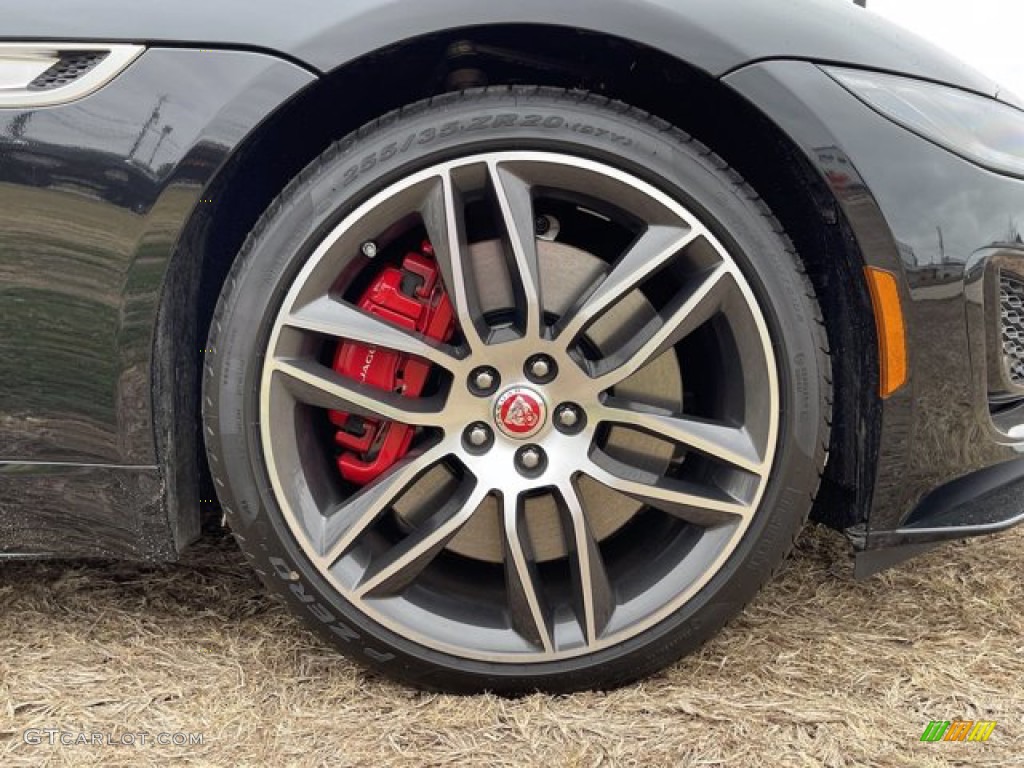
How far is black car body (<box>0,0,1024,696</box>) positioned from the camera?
1.32 m

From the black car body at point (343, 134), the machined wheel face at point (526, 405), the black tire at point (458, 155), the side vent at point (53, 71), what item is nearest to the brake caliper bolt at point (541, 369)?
the machined wheel face at point (526, 405)

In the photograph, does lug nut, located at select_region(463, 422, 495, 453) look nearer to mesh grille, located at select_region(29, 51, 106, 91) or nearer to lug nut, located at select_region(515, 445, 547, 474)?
lug nut, located at select_region(515, 445, 547, 474)

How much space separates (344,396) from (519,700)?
60 cm

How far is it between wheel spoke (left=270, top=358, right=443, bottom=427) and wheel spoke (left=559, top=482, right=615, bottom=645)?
266 mm

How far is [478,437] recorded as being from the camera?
4.67ft

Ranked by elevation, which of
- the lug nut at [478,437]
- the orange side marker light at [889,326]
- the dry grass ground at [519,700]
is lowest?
the dry grass ground at [519,700]

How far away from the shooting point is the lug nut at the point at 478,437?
1421 mm

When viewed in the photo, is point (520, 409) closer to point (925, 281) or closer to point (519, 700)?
point (519, 700)

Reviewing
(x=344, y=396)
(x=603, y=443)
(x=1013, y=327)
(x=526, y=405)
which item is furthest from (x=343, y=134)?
(x=1013, y=327)

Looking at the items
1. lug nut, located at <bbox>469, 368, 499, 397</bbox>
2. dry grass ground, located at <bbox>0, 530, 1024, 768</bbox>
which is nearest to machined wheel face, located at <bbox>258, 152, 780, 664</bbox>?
lug nut, located at <bbox>469, 368, 499, 397</bbox>

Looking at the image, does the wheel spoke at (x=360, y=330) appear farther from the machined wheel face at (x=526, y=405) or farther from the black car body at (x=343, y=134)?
the black car body at (x=343, y=134)

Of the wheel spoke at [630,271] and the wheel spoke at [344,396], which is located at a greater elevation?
the wheel spoke at [630,271]

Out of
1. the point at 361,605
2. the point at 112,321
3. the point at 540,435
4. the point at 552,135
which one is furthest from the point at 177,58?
the point at 361,605

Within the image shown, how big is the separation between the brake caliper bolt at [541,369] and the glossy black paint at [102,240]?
1.84ft
